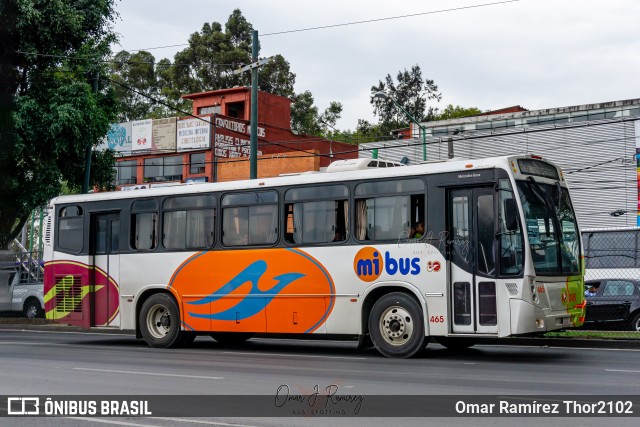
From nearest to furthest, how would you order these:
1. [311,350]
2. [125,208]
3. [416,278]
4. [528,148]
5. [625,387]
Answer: [625,387]
[416,278]
[311,350]
[125,208]
[528,148]

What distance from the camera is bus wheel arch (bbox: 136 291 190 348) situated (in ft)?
58.5

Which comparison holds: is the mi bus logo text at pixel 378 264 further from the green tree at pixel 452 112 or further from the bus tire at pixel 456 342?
the green tree at pixel 452 112

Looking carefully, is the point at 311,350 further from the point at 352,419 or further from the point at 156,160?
the point at 156,160

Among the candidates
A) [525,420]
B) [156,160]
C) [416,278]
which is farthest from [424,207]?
[156,160]

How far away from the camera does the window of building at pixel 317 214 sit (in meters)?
15.6

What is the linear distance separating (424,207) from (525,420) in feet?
23.0

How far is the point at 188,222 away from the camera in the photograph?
699 inches

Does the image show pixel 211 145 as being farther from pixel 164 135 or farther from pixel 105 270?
pixel 105 270

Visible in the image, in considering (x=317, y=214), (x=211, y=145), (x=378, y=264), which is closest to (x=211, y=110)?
(x=211, y=145)

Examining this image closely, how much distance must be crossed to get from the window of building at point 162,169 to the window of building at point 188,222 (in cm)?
4217

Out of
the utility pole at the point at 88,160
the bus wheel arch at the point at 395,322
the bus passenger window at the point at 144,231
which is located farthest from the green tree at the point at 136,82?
the bus wheel arch at the point at 395,322

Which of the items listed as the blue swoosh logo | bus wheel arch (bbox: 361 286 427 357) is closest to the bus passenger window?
the blue swoosh logo

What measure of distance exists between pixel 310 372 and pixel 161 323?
6.74 metres

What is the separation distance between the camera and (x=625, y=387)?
1027 centimetres
